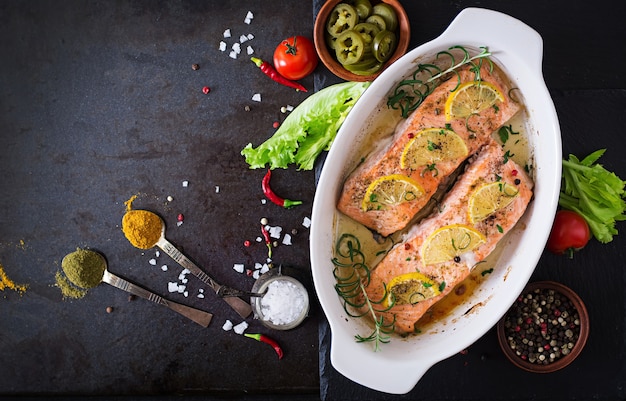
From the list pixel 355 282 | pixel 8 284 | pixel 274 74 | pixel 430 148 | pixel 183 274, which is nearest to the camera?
pixel 430 148

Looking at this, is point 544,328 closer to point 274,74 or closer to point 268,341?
point 268,341

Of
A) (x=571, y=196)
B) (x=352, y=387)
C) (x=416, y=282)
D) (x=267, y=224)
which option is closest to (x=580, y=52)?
(x=571, y=196)

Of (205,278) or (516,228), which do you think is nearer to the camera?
(516,228)

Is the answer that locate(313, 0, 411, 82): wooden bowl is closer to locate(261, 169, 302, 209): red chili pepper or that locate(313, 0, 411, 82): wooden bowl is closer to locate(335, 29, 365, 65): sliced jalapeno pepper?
locate(335, 29, 365, 65): sliced jalapeno pepper

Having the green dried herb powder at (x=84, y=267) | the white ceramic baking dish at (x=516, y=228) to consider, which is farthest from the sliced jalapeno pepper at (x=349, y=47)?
the green dried herb powder at (x=84, y=267)

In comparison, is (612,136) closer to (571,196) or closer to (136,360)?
(571,196)

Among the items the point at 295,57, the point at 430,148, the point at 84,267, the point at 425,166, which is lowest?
the point at 84,267

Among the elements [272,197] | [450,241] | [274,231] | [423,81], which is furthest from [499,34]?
[274,231]

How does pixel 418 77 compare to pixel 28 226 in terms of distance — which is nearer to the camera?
pixel 418 77
